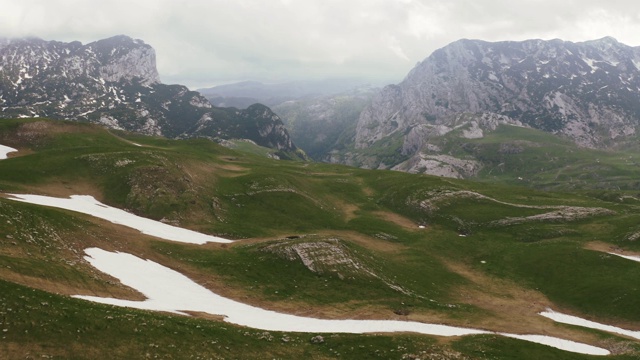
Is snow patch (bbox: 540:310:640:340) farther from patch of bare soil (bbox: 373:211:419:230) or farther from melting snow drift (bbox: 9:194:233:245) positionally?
melting snow drift (bbox: 9:194:233:245)

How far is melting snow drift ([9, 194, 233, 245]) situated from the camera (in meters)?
77.4

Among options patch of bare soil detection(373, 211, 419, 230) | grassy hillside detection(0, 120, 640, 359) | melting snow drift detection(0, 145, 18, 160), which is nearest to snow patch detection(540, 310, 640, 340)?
grassy hillside detection(0, 120, 640, 359)

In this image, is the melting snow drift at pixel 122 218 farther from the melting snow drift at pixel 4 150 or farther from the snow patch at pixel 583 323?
the snow patch at pixel 583 323

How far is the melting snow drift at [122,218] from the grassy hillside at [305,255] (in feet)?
14.7

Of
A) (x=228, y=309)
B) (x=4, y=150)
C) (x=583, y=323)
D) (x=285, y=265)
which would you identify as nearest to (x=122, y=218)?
(x=285, y=265)

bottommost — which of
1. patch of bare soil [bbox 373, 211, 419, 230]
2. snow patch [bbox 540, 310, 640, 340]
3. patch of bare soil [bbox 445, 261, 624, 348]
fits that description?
snow patch [bbox 540, 310, 640, 340]

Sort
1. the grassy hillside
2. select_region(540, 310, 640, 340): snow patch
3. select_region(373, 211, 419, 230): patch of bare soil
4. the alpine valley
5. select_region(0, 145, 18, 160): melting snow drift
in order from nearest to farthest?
the grassy hillside < the alpine valley < select_region(540, 310, 640, 340): snow patch < select_region(0, 145, 18, 160): melting snow drift < select_region(373, 211, 419, 230): patch of bare soil

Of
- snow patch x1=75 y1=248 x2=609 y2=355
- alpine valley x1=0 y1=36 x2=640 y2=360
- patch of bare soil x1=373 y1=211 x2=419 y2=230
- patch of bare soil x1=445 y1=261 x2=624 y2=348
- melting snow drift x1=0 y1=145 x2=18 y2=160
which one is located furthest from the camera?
patch of bare soil x1=373 y1=211 x2=419 y2=230

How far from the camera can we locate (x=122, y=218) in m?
82.2

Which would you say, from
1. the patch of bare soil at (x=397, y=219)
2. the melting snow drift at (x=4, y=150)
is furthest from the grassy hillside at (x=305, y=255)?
the melting snow drift at (x=4, y=150)

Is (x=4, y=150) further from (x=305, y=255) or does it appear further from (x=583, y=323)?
(x=583, y=323)

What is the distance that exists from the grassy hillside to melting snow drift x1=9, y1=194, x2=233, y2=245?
4.48 metres

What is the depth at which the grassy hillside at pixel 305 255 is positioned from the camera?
34.9 metres

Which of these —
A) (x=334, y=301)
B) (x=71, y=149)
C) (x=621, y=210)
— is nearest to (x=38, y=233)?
(x=334, y=301)
